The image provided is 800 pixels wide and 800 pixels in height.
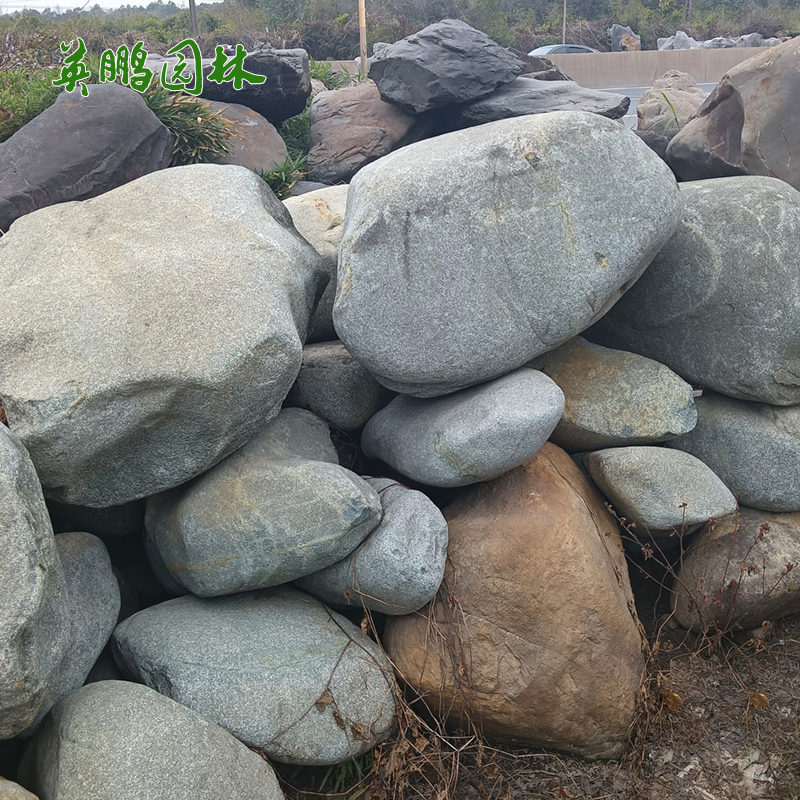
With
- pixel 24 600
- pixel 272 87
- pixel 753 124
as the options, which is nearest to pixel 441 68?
pixel 272 87

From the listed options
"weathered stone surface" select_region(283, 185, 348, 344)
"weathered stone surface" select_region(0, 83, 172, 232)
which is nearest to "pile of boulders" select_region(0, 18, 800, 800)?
"weathered stone surface" select_region(283, 185, 348, 344)

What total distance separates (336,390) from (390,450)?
1.33ft

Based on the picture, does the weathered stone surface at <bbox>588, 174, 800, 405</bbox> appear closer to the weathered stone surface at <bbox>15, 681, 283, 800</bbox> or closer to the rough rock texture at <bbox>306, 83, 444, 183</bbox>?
the weathered stone surface at <bbox>15, 681, 283, 800</bbox>

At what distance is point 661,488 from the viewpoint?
3.27 metres

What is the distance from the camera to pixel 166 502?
10.3 ft

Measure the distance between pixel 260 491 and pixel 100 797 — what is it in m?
1.04

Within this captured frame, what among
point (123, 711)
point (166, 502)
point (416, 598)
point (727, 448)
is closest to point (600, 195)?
point (727, 448)

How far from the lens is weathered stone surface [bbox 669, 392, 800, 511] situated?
3.51 m

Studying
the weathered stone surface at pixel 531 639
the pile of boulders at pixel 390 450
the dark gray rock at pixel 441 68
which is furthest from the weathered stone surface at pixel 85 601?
the dark gray rock at pixel 441 68

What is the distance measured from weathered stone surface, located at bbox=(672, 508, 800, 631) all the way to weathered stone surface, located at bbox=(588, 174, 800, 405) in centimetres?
53

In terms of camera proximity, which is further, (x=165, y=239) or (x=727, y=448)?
(x=727, y=448)

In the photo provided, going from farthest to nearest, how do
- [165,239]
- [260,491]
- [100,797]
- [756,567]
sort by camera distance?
[756,567] → [165,239] → [260,491] → [100,797]

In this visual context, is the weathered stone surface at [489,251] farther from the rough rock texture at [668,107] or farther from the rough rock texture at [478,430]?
→ the rough rock texture at [668,107]

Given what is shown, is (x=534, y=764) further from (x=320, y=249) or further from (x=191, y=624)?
(x=320, y=249)
